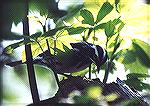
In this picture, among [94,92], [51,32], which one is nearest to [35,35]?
[51,32]

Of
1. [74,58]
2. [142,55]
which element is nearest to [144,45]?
[142,55]

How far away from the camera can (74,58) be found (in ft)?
1.43

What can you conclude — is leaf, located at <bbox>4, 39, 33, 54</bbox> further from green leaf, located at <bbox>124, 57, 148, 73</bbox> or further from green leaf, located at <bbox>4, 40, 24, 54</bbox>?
green leaf, located at <bbox>124, 57, 148, 73</bbox>

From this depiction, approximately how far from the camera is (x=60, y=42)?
1.44 ft

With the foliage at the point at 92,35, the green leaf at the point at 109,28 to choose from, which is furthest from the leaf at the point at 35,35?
the green leaf at the point at 109,28

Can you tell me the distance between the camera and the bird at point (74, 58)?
435 mm

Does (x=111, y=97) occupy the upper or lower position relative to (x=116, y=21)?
lower

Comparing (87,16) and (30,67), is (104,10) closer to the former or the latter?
(87,16)

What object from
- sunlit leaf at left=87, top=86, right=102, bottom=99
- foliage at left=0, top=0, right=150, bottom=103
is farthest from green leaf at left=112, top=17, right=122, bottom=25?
sunlit leaf at left=87, top=86, right=102, bottom=99

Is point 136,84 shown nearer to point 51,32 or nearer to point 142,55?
point 142,55

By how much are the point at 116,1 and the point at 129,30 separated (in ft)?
0.18

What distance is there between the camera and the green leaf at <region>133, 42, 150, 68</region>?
45cm

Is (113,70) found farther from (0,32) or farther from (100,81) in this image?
(0,32)

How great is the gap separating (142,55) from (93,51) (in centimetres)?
9
